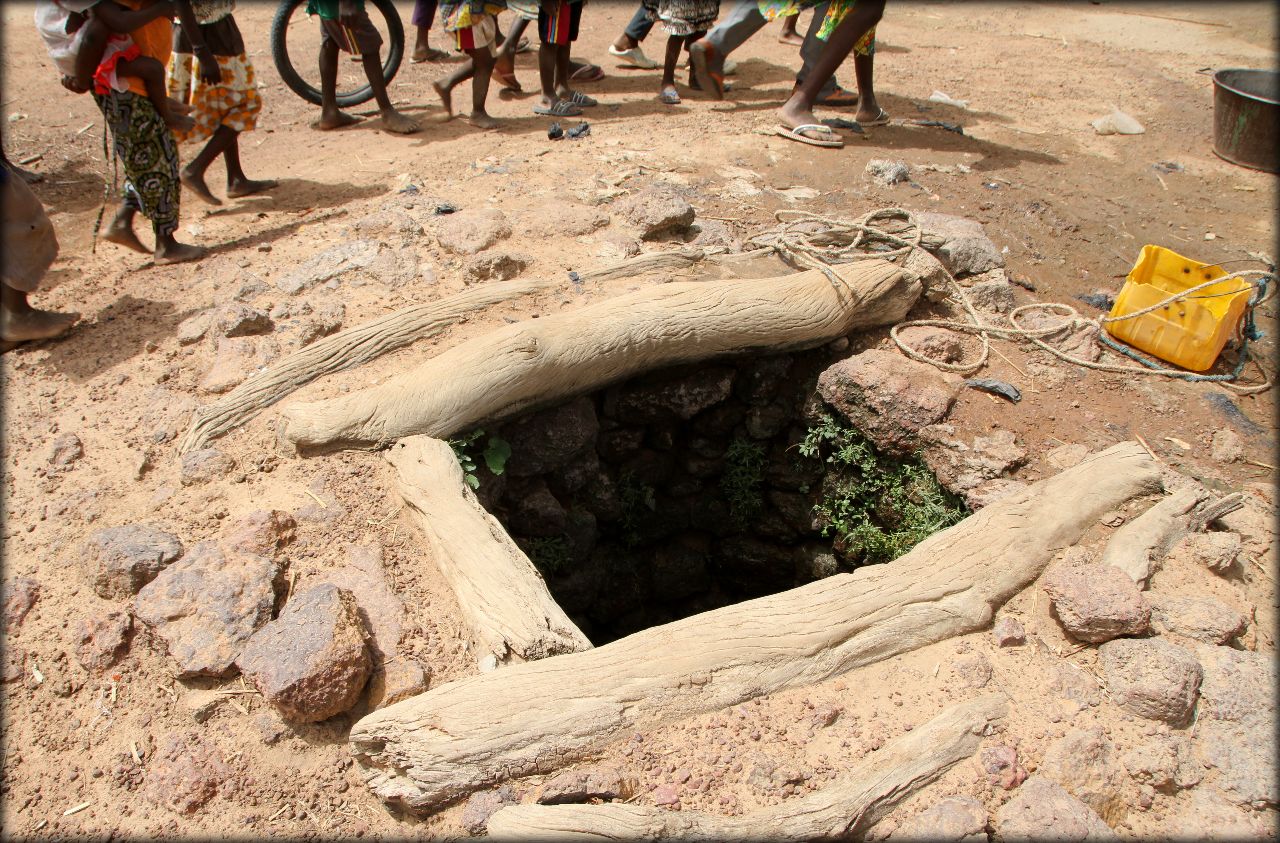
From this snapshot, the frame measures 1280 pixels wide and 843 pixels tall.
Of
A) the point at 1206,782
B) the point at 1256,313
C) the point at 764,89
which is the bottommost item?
the point at 1206,782

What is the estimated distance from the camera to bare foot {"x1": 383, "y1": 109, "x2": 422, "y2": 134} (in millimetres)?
5629

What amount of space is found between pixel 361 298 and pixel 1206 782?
3.23 metres

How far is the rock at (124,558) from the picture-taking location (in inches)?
93.1

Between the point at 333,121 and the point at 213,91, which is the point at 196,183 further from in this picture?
the point at 333,121

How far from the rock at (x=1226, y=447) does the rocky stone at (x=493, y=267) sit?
288cm

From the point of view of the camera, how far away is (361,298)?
3.44 meters

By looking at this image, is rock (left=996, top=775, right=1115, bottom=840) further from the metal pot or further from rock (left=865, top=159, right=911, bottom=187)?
the metal pot

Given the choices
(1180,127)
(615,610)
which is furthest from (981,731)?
(1180,127)

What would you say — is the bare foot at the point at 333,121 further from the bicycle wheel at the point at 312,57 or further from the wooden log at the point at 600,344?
the wooden log at the point at 600,344

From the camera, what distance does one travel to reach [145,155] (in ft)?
12.3

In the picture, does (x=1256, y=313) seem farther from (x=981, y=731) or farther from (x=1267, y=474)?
(x=981, y=731)

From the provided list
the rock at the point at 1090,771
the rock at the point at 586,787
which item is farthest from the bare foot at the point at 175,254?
the rock at the point at 1090,771

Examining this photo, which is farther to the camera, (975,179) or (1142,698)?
(975,179)

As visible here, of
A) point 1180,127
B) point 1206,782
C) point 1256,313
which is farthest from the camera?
point 1180,127
